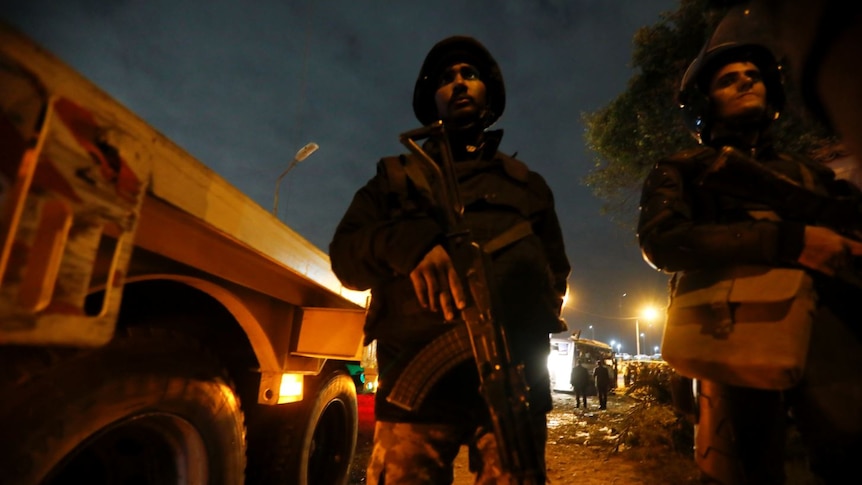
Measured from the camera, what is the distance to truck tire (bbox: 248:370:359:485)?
240 centimetres

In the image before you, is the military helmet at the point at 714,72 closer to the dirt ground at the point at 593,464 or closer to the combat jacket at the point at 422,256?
the combat jacket at the point at 422,256

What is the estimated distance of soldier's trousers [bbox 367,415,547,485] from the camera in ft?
4.69

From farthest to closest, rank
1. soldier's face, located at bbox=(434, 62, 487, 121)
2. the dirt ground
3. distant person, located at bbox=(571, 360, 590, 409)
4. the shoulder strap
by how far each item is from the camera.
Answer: distant person, located at bbox=(571, 360, 590, 409) < the dirt ground < soldier's face, located at bbox=(434, 62, 487, 121) < the shoulder strap

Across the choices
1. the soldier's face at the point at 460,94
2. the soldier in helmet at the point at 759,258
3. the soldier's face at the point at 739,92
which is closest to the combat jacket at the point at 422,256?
the soldier's face at the point at 460,94

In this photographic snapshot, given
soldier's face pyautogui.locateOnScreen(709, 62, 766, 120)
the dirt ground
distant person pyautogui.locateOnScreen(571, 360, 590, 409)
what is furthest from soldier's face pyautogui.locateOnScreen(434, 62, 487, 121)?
distant person pyautogui.locateOnScreen(571, 360, 590, 409)

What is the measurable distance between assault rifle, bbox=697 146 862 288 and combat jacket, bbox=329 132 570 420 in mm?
789

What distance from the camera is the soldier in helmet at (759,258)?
5.06 feet

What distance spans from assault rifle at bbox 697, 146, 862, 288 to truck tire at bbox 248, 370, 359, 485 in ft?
8.83

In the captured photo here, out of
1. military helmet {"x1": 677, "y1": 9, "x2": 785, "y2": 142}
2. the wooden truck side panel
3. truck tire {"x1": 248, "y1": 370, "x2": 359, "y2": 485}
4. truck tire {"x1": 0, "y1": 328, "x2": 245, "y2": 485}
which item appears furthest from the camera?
truck tire {"x1": 248, "y1": 370, "x2": 359, "y2": 485}

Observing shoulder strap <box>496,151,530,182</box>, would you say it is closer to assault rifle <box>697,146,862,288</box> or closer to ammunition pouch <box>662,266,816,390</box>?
assault rifle <box>697,146,862,288</box>

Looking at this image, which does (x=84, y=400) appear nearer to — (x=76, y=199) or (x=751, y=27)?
(x=76, y=199)

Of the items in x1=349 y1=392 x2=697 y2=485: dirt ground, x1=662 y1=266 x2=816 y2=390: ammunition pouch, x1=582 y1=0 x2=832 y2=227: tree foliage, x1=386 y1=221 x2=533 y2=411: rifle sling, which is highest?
x1=582 y1=0 x2=832 y2=227: tree foliage

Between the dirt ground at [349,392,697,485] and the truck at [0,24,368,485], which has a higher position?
the truck at [0,24,368,485]

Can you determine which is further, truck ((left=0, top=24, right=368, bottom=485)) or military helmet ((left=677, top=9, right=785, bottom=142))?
military helmet ((left=677, top=9, right=785, bottom=142))
